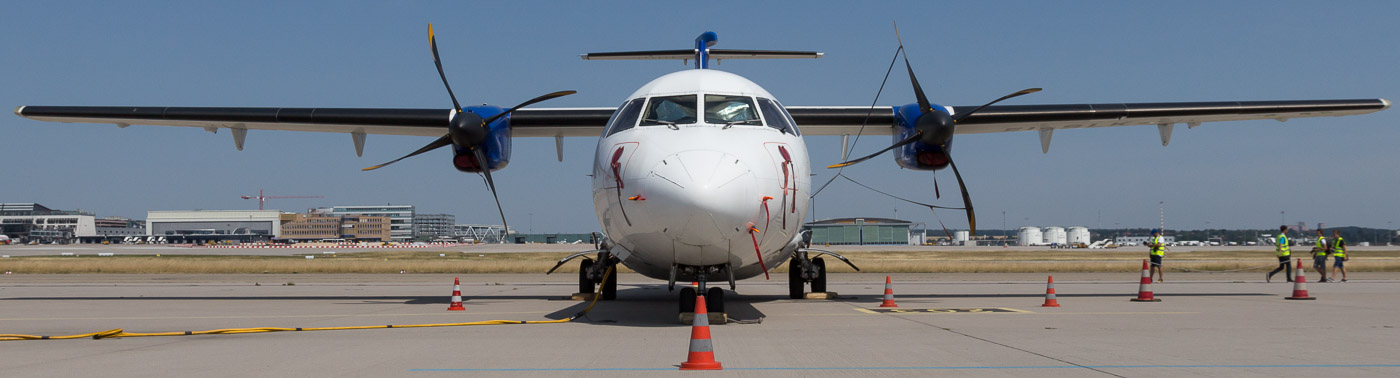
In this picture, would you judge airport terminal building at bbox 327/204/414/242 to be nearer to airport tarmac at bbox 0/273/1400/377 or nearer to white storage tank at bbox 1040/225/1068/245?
white storage tank at bbox 1040/225/1068/245

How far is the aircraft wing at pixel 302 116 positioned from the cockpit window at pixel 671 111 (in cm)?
543

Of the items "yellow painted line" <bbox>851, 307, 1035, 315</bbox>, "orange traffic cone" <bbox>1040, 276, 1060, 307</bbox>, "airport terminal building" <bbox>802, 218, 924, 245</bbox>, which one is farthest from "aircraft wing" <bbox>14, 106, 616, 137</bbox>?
"airport terminal building" <bbox>802, 218, 924, 245</bbox>

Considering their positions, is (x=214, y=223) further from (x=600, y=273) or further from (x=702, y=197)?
(x=702, y=197)

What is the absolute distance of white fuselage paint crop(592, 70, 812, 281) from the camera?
791cm

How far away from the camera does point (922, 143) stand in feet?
44.8

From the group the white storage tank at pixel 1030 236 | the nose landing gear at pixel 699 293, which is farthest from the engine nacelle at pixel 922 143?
the white storage tank at pixel 1030 236

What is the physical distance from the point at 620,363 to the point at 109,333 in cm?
520

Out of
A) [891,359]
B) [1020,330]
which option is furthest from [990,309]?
[891,359]

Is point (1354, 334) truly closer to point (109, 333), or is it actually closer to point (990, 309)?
point (990, 309)

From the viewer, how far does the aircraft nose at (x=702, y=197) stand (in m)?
7.80

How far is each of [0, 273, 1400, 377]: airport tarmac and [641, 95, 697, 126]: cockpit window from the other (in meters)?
2.00

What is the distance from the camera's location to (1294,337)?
779 centimetres

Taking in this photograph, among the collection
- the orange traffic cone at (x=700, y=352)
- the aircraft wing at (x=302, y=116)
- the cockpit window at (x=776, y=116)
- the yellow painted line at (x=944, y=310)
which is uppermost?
the aircraft wing at (x=302, y=116)

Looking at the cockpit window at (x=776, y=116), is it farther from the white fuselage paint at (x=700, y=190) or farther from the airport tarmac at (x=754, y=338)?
the airport tarmac at (x=754, y=338)
